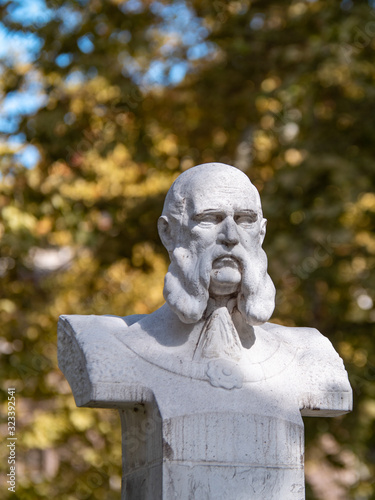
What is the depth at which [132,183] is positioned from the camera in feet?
34.9

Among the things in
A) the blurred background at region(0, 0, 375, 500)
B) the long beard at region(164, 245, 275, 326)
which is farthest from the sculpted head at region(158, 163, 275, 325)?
the blurred background at region(0, 0, 375, 500)

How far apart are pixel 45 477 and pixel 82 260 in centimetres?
269

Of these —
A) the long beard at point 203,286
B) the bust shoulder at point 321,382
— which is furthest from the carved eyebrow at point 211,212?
the bust shoulder at point 321,382

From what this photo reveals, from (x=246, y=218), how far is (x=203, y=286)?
397 millimetres

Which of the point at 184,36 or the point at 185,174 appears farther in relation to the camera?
the point at 184,36

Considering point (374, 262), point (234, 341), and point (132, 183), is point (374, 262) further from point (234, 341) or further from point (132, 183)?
point (234, 341)

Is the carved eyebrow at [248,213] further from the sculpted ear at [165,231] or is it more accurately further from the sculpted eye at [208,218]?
the sculpted ear at [165,231]

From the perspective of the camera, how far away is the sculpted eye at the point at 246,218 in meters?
4.20

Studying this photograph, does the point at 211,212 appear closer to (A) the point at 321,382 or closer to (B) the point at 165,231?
(B) the point at 165,231

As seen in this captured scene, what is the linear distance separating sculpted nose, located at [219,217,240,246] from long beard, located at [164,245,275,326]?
1.6 inches

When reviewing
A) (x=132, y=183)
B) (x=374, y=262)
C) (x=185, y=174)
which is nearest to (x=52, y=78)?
(x=132, y=183)

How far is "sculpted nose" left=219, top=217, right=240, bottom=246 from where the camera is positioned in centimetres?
410

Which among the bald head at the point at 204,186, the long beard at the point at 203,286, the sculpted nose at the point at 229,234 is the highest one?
the bald head at the point at 204,186

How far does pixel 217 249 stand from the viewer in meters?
4.12
